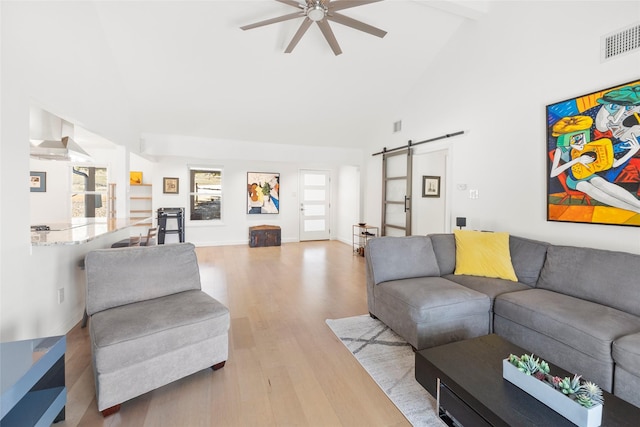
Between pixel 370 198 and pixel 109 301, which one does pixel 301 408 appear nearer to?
pixel 109 301

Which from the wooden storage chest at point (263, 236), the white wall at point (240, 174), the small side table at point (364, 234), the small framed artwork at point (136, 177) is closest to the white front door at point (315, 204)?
the white wall at point (240, 174)

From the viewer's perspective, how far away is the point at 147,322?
5.80 feet

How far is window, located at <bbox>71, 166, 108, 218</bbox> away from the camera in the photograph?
6.14 m

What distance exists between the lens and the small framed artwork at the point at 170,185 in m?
6.82

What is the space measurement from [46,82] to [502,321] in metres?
3.93

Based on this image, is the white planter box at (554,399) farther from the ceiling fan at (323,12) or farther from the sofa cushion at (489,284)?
the ceiling fan at (323,12)

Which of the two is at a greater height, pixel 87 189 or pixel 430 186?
pixel 430 186

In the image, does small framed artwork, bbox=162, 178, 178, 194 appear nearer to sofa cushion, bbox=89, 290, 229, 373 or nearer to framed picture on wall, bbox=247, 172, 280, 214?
framed picture on wall, bbox=247, 172, 280, 214

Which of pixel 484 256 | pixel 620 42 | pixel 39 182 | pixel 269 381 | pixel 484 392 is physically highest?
pixel 620 42

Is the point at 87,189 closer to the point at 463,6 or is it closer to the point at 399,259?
the point at 399,259

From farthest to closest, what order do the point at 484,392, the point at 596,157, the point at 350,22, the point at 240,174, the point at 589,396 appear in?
1. the point at 240,174
2. the point at 350,22
3. the point at 596,157
4. the point at 484,392
5. the point at 589,396

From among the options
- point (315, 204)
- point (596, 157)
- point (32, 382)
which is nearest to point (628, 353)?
point (596, 157)

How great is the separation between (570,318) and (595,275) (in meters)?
0.62

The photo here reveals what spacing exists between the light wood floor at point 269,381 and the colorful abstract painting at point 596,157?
7.47ft
